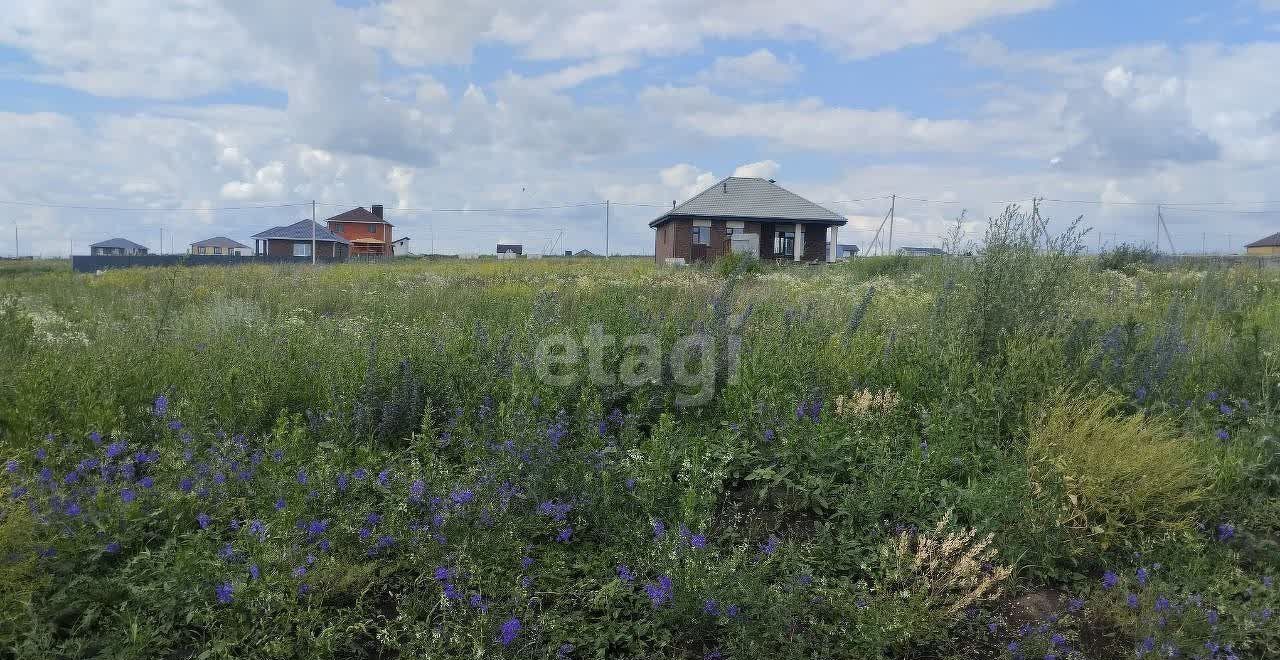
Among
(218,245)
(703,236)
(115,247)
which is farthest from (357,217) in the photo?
(703,236)

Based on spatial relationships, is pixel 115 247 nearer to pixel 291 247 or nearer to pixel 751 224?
pixel 291 247

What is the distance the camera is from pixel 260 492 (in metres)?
3.16

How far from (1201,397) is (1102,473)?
6.88 feet

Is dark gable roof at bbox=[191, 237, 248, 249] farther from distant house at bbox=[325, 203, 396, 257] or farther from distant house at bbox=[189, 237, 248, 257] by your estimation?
distant house at bbox=[325, 203, 396, 257]

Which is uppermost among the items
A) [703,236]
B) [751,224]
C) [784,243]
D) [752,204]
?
[752,204]

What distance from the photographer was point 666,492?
3236 millimetres

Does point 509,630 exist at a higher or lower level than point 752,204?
lower

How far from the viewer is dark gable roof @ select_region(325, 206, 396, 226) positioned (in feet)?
206

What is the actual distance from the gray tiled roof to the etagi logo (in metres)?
28.2

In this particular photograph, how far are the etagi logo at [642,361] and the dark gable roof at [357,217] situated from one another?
2490 inches

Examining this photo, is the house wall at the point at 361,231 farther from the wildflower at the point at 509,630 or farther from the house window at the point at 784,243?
the wildflower at the point at 509,630

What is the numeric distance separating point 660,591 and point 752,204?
3236cm

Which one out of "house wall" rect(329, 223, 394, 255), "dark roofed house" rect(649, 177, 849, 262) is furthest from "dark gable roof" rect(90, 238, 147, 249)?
"dark roofed house" rect(649, 177, 849, 262)

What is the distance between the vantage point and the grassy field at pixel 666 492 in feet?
8.44
